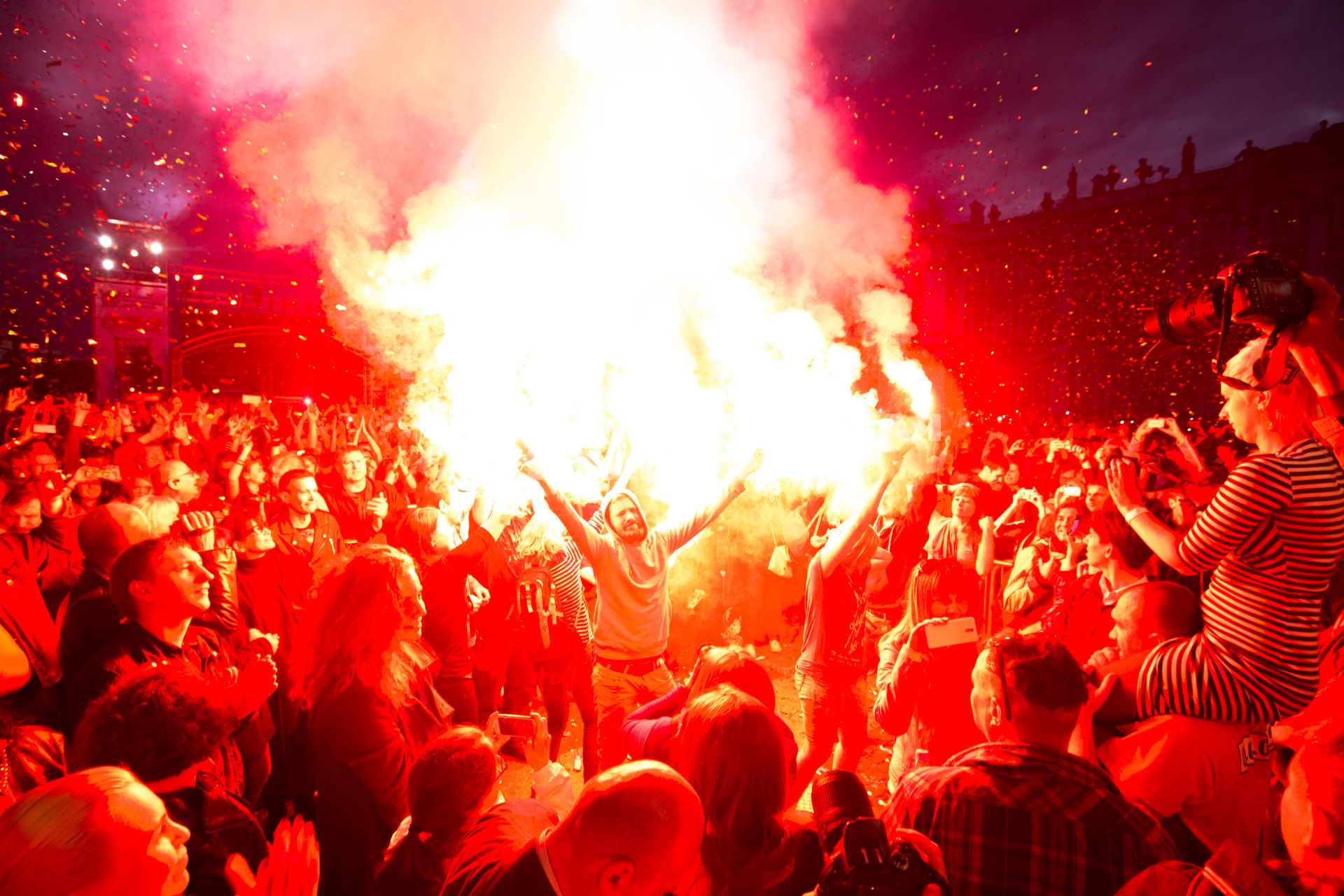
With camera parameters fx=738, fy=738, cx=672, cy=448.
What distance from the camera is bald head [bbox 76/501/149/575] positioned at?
3824mm

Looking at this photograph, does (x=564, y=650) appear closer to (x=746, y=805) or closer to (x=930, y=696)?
(x=930, y=696)

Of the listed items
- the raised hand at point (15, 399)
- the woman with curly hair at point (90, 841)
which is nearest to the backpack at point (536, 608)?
the woman with curly hair at point (90, 841)

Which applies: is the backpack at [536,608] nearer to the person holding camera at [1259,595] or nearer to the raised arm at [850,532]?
the raised arm at [850,532]

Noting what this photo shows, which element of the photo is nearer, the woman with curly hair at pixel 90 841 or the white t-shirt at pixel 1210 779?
the woman with curly hair at pixel 90 841

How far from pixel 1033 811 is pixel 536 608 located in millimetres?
4301

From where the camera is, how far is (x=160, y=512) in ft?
15.3

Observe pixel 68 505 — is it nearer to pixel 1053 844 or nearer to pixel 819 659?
pixel 819 659

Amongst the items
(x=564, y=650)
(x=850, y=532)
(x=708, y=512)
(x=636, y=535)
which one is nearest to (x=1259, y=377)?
(x=850, y=532)

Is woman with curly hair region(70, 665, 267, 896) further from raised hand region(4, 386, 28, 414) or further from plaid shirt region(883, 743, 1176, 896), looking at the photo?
raised hand region(4, 386, 28, 414)

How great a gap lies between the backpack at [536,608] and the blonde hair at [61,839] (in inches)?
157

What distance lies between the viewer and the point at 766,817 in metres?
2.18

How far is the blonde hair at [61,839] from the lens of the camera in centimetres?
143

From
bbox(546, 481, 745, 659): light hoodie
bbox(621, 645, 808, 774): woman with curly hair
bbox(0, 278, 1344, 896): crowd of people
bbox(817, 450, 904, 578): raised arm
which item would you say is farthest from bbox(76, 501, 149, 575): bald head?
bbox(817, 450, 904, 578): raised arm

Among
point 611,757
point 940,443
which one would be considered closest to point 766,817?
point 611,757
